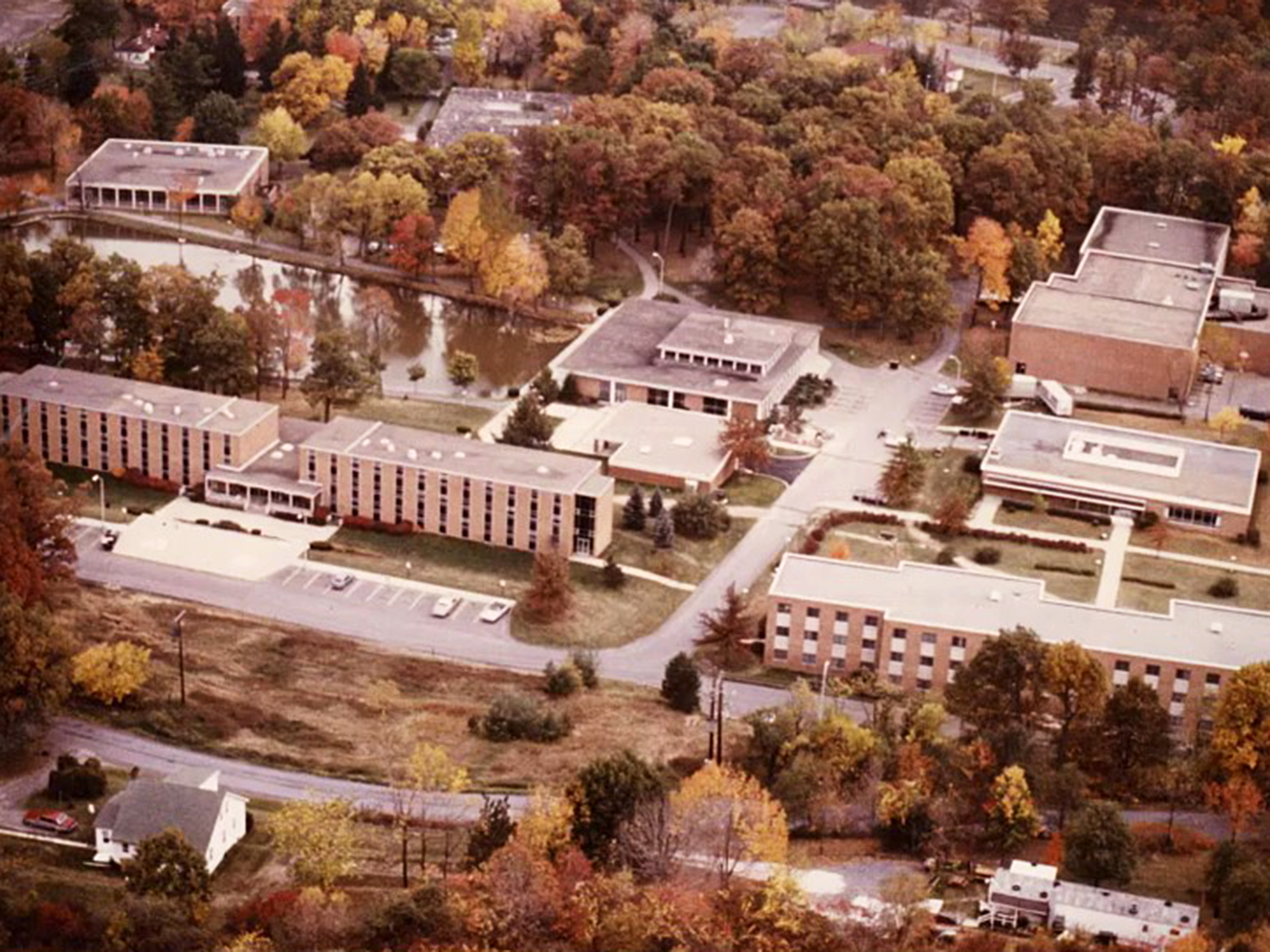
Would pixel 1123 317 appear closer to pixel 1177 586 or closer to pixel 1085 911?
pixel 1177 586

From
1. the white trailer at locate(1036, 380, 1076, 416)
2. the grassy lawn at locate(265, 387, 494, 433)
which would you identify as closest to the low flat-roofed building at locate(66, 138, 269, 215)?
the grassy lawn at locate(265, 387, 494, 433)

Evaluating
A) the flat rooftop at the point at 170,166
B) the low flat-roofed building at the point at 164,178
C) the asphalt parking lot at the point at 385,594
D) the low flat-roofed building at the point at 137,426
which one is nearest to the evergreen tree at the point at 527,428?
the low flat-roofed building at the point at 137,426

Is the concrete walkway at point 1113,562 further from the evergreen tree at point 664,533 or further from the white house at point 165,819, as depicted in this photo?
the white house at point 165,819

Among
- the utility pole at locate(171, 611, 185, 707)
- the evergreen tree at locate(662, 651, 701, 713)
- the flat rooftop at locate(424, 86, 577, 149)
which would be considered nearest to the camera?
the utility pole at locate(171, 611, 185, 707)

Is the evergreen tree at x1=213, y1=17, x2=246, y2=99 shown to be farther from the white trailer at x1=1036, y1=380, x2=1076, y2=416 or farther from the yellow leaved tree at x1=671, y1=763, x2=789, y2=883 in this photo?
the yellow leaved tree at x1=671, y1=763, x2=789, y2=883

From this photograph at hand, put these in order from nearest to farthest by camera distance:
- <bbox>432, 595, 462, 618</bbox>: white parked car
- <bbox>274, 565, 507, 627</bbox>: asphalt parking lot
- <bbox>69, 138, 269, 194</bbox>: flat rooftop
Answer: <bbox>432, 595, 462, 618</bbox>: white parked car < <bbox>274, 565, 507, 627</bbox>: asphalt parking lot < <bbox>69, 138, 269, 194</bbox>: flat rooftop

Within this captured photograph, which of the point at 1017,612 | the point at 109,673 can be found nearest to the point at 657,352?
the point at 1017,612
